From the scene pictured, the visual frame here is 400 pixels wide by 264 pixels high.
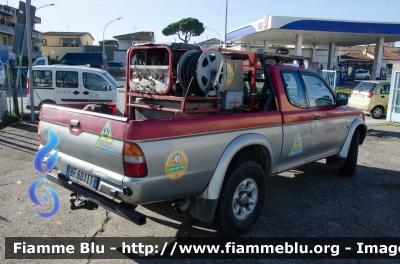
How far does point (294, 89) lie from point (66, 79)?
26.2 ft

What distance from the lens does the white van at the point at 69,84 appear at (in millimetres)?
10422

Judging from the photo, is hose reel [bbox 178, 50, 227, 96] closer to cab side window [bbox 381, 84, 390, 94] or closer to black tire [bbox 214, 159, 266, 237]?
black tire [bbox 214, 159, 266, 237]

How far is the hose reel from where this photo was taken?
12.1ft

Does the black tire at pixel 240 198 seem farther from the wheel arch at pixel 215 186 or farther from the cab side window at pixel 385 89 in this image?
the cab side window at pixel 385 89

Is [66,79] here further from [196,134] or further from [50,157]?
[196,134]

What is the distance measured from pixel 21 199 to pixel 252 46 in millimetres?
40225

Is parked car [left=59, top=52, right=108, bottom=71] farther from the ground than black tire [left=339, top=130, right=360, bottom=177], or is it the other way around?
parked car [left=59, top=52, right=108, bottom=71]

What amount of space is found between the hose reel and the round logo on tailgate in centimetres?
95

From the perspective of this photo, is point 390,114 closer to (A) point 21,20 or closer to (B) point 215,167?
(B) point 215,167

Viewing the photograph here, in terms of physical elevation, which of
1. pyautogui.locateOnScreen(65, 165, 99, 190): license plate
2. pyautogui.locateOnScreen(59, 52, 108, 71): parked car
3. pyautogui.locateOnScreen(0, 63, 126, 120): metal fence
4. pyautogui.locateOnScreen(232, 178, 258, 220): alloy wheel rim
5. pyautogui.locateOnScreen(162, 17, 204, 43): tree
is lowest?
pyautogui.locateOnScreen(232, 178, 258, 220): alloy wheel rim

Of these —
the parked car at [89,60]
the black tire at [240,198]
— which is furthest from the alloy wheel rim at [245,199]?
the parked car at [89,60]

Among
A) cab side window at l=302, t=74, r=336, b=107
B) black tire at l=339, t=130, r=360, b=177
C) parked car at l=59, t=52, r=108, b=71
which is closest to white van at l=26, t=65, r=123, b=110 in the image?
cab side window at l=302, t=74, r=336, b=107

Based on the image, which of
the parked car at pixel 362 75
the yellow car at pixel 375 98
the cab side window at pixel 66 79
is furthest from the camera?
the parked car at pixel 362 75

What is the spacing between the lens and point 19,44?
9422 mm
